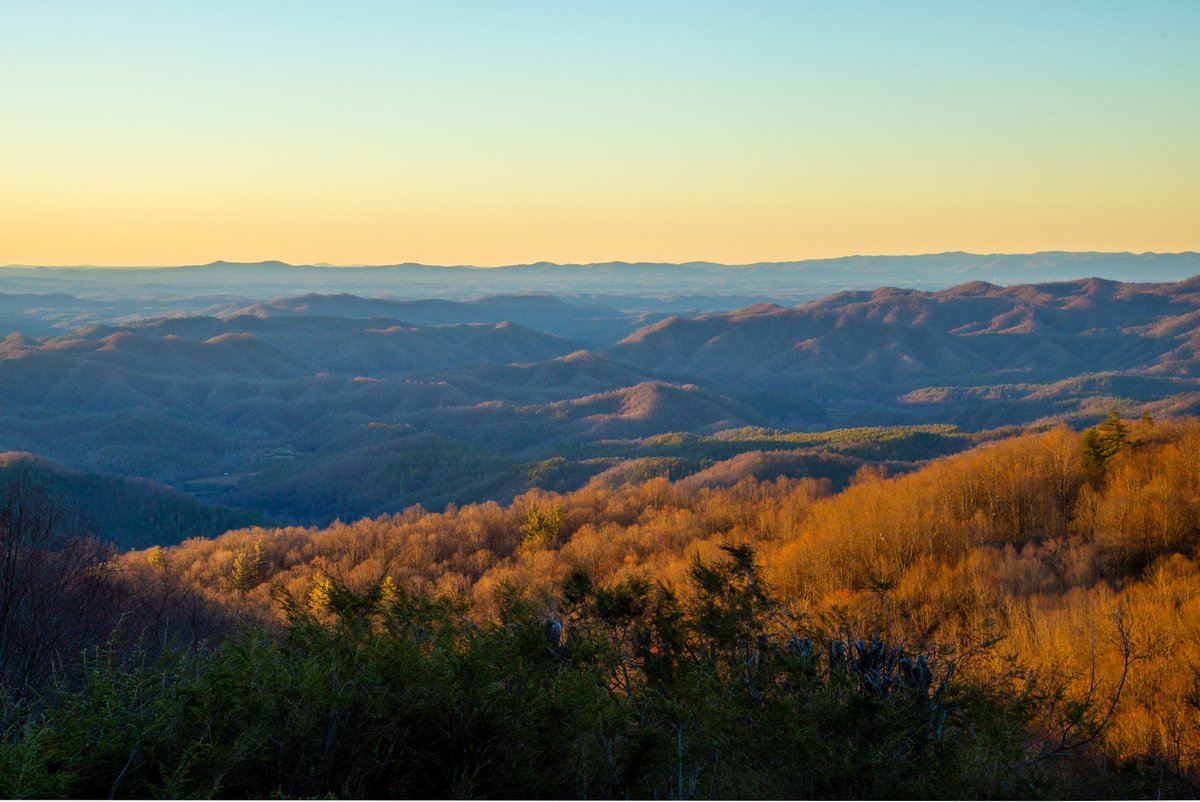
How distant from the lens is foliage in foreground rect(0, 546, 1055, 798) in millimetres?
8734

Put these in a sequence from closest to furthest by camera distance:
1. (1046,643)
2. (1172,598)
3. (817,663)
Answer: (817,663), (1046,643), (1172,598)

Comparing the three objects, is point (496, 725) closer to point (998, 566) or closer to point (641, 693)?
point (641, 693)

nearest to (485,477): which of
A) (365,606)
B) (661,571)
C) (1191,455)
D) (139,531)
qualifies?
(139,531)

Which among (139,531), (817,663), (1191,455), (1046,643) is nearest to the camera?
(817,663)

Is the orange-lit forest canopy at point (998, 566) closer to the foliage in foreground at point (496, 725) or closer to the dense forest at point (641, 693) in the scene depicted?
the dense forest at point (641, 693)

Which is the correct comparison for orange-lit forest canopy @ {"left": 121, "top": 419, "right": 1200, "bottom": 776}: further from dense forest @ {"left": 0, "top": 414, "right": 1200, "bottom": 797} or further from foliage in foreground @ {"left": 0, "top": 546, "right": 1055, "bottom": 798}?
foliage in foreground @ {"left": 0, "top": 546, "right": 1055, "bottom": 798}

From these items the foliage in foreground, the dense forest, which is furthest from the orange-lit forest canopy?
the foliage in foreground

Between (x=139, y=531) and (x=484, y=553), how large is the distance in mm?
101969

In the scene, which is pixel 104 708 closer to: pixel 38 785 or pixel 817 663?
pixel 38 785

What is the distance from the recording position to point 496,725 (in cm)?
1034

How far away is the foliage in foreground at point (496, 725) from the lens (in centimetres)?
873

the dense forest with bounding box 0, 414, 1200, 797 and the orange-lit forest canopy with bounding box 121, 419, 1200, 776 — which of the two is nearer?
the dense forest with bounding box 0, 414, 1200, 797

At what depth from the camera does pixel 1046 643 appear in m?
20.8

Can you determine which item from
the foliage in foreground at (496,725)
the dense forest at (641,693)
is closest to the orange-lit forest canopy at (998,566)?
the dense forest at (641,693)
